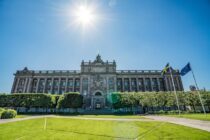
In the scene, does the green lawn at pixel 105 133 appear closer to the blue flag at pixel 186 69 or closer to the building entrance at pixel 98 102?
the blue flag at pixel 186 69

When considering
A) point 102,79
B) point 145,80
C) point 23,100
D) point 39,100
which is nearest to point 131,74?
point 145,80

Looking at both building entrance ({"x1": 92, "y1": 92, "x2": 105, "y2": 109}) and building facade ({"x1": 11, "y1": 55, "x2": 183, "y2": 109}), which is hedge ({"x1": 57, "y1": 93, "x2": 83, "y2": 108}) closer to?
building entrance ({"x1": 92, "y1": 92, "x2": 105, "y2": 109})

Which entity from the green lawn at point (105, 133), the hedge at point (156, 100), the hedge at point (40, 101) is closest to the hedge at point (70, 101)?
the hedge at point (40, 101)

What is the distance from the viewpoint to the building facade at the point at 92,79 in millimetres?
48125

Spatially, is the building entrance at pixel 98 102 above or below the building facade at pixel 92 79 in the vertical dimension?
below

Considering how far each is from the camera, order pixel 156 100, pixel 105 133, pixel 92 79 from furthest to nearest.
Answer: pixel 92 79 < pixel 156 100 < pixel 105 133

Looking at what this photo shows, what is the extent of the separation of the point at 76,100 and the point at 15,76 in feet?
118

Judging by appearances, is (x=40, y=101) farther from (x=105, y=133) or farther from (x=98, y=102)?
(x=105, y=133)

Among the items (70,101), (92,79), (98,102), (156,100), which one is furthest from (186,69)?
(92,79)

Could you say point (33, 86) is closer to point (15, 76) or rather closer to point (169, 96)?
point (15, 76)

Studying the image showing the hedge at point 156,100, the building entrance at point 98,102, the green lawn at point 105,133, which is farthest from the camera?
the building entrance at point 98,102

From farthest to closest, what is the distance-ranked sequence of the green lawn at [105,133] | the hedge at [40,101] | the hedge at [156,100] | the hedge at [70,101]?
the hedge at [40,101], the hedge at [70,101], the hedge at [156,100], the green lawn at [105,133]

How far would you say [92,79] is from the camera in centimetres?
4759

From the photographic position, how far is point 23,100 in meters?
35.2
